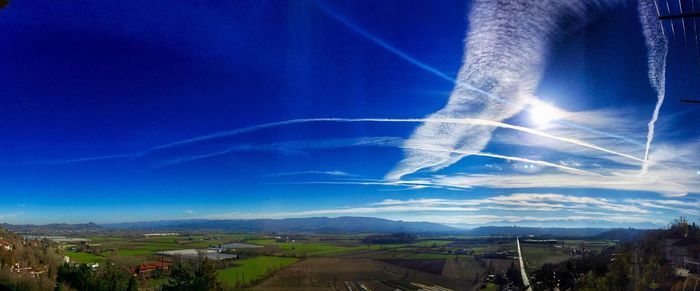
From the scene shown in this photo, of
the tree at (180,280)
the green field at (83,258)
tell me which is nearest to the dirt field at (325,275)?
the tree at (180,280)

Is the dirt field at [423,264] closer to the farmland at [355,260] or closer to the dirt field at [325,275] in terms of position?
the farmland at [355,260]

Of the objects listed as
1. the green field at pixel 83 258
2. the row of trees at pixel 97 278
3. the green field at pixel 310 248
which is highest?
the green field at pixel 310 248

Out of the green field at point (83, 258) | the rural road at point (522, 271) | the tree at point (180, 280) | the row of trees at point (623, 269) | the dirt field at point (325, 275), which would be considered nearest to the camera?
the row of trees at point (623, 269)

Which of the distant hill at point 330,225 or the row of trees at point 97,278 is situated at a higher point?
the distant hill at point 330,225

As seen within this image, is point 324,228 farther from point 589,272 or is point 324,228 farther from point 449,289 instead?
point 589,272

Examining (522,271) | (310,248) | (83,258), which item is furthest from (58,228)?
(522,271)

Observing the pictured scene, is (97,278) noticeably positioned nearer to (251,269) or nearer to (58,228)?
(251,269)

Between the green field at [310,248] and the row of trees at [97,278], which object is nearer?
the row of trees at [97,278]

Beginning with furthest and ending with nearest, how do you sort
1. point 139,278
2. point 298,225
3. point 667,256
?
point 298,225, point 139,278, point 667,256

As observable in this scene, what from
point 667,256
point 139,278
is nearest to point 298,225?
point 139,278
